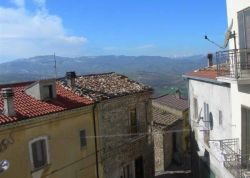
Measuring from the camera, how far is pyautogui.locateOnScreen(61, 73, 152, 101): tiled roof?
25.4 m

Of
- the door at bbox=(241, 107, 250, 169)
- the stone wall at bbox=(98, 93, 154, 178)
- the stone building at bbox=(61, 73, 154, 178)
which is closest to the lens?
the door at bbox=(241, 107, 250, 169)

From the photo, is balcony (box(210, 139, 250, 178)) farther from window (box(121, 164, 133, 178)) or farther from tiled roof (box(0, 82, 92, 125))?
window (box(121, 164, 133, 178))

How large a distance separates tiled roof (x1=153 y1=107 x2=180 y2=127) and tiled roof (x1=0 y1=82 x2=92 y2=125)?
14.0 meters

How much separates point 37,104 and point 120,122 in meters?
7.33

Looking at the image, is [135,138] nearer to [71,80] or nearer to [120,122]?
[120,122]

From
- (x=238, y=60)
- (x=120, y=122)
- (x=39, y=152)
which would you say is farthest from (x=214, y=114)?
(x=39, y=152)

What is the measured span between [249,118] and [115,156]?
41.9ft

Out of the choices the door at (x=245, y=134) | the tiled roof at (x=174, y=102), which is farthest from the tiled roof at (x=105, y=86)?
the tiled roof at (x=174, y=102)

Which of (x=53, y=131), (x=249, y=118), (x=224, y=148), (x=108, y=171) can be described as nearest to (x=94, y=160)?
(x=108, y=171)

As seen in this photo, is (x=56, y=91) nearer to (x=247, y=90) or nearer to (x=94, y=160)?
(x=94, y=160)

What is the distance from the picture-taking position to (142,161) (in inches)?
1215

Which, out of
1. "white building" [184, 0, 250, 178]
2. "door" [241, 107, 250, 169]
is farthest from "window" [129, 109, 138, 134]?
"door" [241, 107, 250, 169]

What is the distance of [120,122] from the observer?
26906 mm

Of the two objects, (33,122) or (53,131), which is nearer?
(33,122)
